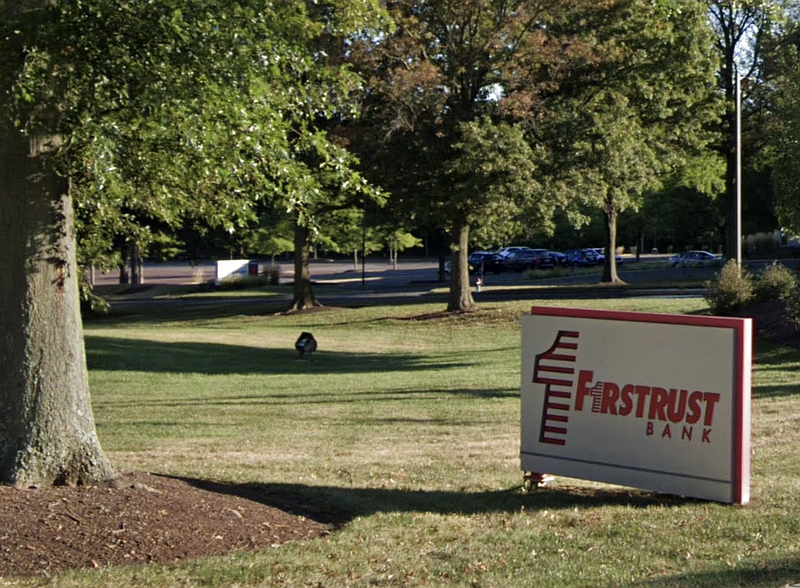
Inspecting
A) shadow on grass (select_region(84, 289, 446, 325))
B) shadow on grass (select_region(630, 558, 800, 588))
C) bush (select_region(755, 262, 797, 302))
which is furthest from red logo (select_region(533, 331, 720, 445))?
shadow on grass (select_region(84, 289, 446, 325))

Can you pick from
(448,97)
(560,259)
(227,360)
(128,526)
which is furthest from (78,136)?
(560,259)

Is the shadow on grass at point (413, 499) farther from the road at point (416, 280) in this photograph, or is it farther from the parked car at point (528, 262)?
the parked car at point (528, 262)

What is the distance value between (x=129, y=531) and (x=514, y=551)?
2.55m

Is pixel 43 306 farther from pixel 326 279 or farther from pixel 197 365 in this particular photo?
pixel 326 279

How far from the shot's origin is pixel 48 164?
7.64 metres

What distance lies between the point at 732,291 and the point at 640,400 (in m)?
19.5

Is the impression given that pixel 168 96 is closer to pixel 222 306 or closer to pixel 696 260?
pixel 222 306

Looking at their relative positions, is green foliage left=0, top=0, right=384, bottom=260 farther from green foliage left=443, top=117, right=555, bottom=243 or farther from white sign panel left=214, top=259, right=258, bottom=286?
white sign panel left=214, top=259, right=258, bottom=286

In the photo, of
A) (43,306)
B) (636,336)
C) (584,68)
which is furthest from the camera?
(584,68)

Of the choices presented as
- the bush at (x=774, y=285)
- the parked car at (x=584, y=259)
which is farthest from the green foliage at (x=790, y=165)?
the parked car at (x=584, y=259)

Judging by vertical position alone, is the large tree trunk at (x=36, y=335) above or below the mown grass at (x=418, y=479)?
above

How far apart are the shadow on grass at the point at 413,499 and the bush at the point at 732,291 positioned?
1879 centimetres

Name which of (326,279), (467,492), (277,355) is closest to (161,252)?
(277,355)

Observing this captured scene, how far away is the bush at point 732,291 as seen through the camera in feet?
87.2
